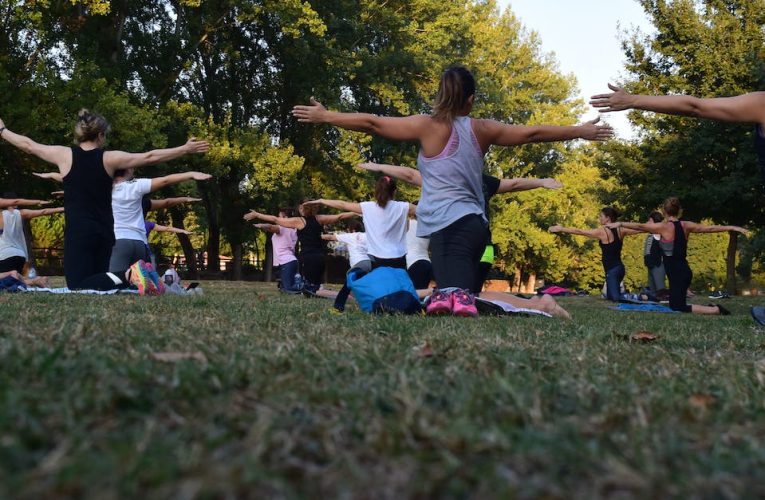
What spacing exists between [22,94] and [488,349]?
2402 centimetres

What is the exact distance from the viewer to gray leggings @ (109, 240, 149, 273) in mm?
12148

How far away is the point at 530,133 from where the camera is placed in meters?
7.30

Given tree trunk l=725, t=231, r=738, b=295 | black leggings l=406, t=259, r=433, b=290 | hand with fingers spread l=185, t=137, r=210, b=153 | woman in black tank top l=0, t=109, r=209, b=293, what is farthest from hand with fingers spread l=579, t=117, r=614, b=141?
tree trunk l=725, t=231, r=738, b=295

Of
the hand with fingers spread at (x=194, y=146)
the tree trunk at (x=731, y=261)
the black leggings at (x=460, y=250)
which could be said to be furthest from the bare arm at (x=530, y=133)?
the tree trunk at (x=731, y=261)

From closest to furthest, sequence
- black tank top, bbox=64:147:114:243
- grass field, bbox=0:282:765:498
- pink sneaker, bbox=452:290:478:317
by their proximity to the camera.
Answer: grass field, bbox=0:282:765:498
pink sneaker, bbox=452:290:478:317
black tank top, bbox=64:147:114:243

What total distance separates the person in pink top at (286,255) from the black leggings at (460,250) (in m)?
11.1

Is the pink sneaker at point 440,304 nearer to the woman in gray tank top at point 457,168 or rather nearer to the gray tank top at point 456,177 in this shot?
the woman in gray tank top at point 457,168

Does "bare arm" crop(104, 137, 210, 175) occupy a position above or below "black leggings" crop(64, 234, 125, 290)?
above

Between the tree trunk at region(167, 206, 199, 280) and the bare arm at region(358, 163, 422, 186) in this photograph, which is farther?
the tree trunk at region(167, 206, 199, 280)

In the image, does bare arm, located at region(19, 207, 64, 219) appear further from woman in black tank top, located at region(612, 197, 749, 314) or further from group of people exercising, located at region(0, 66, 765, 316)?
woman in black tank top, located at region(612, 197, 749, 314)

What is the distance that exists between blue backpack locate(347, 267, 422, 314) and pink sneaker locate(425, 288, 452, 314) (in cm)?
34

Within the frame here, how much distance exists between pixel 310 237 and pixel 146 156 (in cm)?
809

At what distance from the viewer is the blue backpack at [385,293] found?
749 cm

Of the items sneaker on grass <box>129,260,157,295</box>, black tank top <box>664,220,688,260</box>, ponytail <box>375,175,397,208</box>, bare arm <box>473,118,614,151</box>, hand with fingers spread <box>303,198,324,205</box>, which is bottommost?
sneaker on grass <box>129,260,157,295</box>
